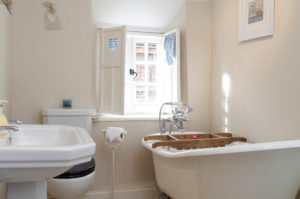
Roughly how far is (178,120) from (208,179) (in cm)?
89

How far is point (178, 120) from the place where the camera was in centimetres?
246

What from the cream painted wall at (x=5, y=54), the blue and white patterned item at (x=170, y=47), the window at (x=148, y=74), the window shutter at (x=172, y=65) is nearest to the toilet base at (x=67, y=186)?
the cream painted wall at (x=5, y=54)

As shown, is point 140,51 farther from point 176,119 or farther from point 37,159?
point 37,159

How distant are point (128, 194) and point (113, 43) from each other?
5.26 ft

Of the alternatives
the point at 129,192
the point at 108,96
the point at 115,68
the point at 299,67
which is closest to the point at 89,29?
the point at 115,68

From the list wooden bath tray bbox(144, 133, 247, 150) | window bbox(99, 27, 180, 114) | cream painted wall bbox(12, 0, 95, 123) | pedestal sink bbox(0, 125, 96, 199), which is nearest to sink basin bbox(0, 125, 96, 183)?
pedestal sink bbox(0, 125, 96, 199)

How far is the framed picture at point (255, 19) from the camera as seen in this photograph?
1956mm

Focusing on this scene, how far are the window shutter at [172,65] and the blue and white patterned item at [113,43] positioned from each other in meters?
0.62

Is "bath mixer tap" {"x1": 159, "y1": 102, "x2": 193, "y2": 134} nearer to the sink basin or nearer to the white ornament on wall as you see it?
the white ornament on wall

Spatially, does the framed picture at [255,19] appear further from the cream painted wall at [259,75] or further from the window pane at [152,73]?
the window pane at [152,73]

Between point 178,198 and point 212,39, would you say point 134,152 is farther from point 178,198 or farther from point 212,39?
point 212,39

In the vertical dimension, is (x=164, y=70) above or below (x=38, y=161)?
above

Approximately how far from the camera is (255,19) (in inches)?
82.4

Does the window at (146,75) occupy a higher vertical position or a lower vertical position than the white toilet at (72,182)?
higher
